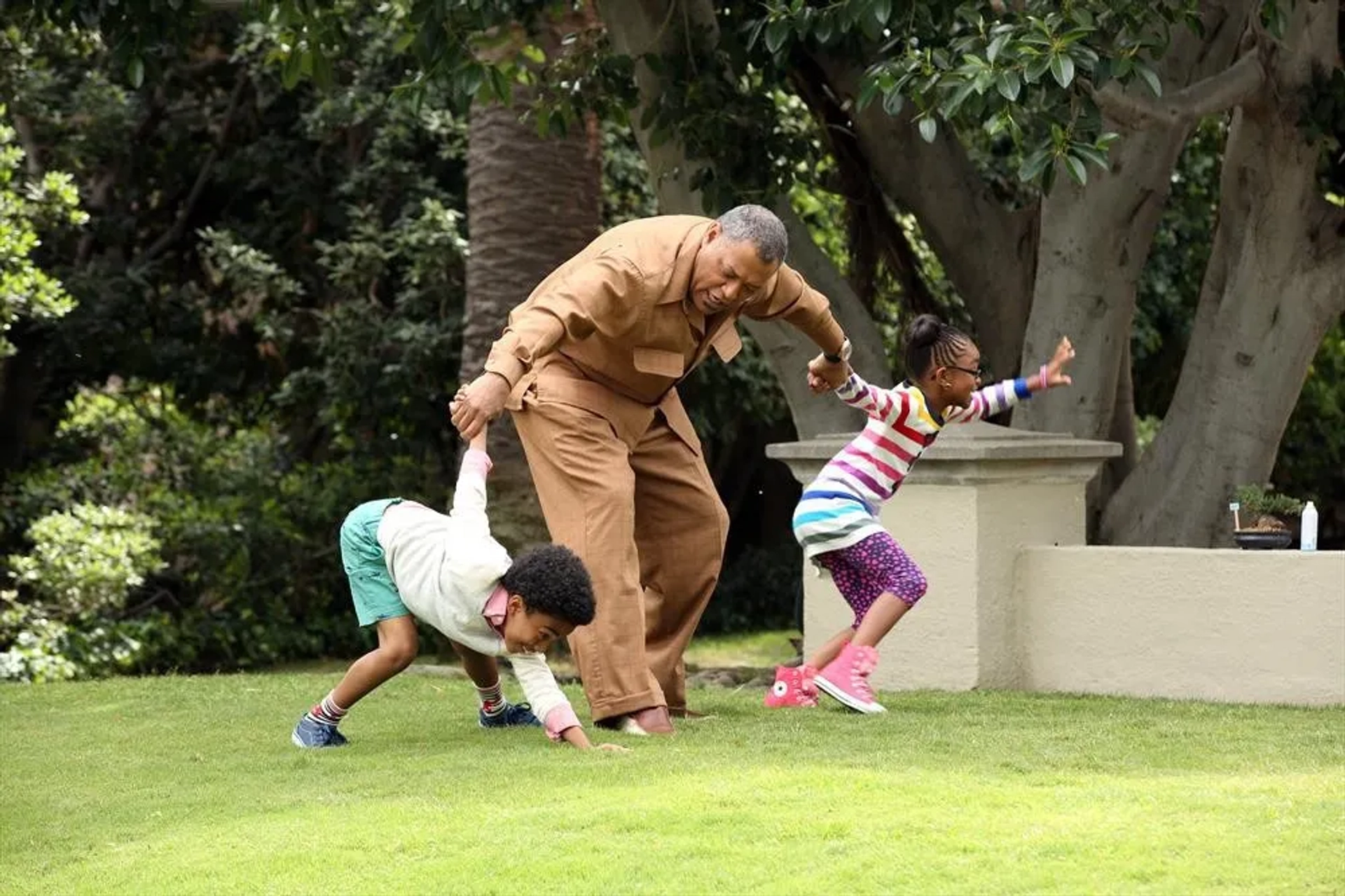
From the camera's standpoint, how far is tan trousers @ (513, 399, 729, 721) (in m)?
Answer: 7.16

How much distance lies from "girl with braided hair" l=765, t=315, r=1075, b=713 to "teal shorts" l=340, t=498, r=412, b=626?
1737 mm

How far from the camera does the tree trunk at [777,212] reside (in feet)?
34.2

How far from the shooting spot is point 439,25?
9805 mm

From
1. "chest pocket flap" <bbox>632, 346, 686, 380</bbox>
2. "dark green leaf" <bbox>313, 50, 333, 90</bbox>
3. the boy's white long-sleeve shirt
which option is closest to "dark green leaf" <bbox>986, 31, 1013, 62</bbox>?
"chest pocket flap" <bbox>632, 346, 686, 380</bbox>

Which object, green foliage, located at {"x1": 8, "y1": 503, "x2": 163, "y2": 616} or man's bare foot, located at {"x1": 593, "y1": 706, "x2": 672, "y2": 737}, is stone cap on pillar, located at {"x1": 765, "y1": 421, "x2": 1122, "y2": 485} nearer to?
man's bare foot, located at {"x1": 593, "y1": 706, "x2": 672, "y2": 737}

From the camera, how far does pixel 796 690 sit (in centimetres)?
820

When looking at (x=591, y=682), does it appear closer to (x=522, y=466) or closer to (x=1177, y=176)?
(x=522, y=466)

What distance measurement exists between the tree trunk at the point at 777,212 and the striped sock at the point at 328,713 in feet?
13.5

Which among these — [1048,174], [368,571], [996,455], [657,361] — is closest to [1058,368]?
[1048,174]

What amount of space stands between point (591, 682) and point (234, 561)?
7751 millimetres

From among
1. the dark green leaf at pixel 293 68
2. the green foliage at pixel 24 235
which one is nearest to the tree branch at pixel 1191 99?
the dark green leaf at pixel 293 68

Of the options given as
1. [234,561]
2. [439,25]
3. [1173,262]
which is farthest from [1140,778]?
[1173,262]

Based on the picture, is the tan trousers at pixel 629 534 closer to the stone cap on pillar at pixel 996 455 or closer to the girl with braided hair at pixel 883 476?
the girl with braided hair at pixel 883 476

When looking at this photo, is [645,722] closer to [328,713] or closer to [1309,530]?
[328,713]
